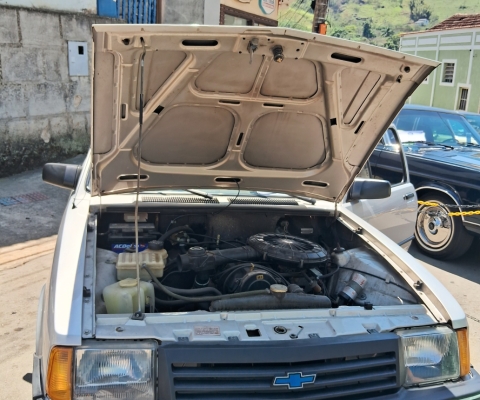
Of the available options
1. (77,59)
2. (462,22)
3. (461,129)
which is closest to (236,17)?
(77,59)

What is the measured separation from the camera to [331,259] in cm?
324

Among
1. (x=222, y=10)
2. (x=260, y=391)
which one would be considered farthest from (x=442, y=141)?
(x=222, y=10)

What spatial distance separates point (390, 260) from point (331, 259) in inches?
14.7

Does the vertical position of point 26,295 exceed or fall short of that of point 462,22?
it falls short

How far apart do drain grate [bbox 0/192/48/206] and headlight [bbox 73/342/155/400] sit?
17.2 ft

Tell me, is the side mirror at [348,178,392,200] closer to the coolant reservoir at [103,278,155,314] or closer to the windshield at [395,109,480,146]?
the coolant reservoir at [103,278,155,314]

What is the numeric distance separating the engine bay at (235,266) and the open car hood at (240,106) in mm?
264

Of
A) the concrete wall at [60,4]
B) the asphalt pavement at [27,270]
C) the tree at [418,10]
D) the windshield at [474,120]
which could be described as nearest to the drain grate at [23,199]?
the asphalt pavement at [27,270]

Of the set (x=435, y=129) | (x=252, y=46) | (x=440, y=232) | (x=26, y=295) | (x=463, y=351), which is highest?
(x=252, y=46)

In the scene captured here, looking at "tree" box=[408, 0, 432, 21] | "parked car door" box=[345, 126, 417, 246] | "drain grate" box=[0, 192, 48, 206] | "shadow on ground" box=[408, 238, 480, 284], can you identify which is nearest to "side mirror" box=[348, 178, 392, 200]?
"parked car door" box=[345, 126, 417, 246]

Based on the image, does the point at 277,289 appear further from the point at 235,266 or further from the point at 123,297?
the point at 123,297

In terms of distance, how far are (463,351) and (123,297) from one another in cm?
170

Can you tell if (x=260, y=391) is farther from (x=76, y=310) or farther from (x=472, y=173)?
Result: (x=472, y=173)

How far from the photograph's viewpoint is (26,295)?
445 cm
